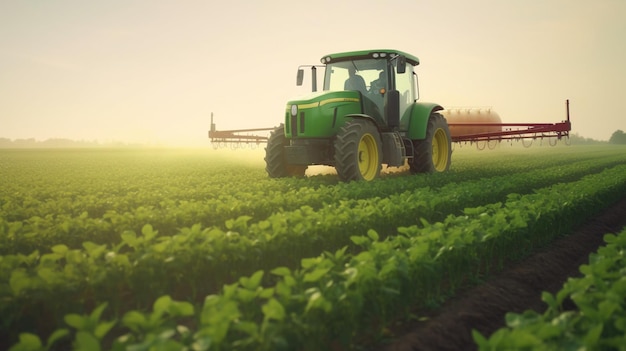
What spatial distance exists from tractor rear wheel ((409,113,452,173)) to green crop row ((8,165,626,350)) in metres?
6.84

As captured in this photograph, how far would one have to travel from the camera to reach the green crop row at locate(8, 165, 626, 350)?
8.48 ft

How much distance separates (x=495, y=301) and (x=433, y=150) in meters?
10.1

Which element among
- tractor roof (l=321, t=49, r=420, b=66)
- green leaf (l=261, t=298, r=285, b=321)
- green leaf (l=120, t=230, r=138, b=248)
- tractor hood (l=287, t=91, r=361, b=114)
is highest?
tractor roof (l=321, t=49, r=420, b=66)

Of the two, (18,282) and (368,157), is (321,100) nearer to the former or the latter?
(368,157)

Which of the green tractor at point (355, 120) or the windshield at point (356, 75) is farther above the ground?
the windshield at point (356, 75)

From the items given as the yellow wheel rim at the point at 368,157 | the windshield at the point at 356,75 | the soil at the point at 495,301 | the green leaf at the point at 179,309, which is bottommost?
the soil at the point at 495,301

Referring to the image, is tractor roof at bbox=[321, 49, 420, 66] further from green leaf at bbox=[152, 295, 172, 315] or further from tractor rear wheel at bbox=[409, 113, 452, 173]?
green leaf at bbox=[152, 295, 172, 315]

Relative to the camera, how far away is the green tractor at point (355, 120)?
10.7 meters

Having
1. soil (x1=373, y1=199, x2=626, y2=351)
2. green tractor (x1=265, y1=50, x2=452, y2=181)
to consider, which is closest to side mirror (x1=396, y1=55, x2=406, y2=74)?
green tractor (x1=265, y1=50, x2=452, y2=181)

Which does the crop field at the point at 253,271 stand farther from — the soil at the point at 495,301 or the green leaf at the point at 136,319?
the soil at the point at 495,301

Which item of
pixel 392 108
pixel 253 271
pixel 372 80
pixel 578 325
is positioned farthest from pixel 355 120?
pixel 578 325

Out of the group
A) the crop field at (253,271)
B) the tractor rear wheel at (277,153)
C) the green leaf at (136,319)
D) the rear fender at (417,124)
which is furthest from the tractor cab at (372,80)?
the green leaf at (136,319)

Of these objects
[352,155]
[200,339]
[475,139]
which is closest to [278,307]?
[200,339]

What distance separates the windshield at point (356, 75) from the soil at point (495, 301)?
5878 mm
